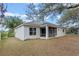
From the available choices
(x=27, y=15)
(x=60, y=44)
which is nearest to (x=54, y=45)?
(x=60, y=44)

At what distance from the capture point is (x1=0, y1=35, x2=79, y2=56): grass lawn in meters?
3.91

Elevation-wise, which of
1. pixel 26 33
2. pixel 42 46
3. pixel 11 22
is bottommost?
pixel 42 46

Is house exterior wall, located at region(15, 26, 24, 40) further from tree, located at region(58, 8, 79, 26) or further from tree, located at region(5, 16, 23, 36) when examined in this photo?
tree, located at region(58, 8, 79, 26)

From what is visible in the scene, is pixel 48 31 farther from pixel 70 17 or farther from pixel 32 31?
pixel 70 17

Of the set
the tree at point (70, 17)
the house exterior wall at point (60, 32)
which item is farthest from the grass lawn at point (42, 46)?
the tree at point (70, 17)

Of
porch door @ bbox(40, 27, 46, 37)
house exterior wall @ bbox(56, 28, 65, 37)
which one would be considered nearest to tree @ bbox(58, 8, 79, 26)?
house exterior wall @ bbox(56, 28, 65, 37)

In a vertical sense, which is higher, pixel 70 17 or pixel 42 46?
pixel 70 17

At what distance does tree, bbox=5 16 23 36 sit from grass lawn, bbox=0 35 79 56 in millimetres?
106

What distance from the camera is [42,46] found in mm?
3926

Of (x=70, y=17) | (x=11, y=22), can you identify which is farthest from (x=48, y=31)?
(x=11, y=22)

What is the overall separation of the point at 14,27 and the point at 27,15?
0.60ft

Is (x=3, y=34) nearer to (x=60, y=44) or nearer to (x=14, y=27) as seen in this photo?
(x=14, y=27)

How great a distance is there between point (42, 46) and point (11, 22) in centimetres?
40

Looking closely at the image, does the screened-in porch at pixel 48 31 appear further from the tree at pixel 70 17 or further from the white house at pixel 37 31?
the tree at pixel 70 17
